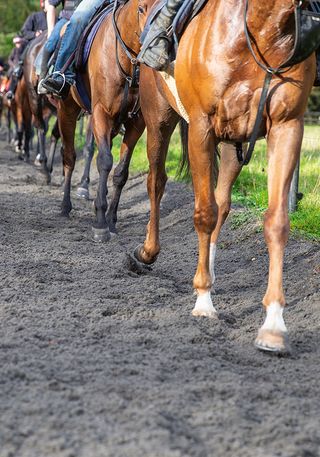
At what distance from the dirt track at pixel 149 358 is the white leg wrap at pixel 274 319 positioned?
158 mm

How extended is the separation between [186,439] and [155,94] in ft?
12.7

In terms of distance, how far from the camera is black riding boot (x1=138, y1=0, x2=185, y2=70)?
19.1ft

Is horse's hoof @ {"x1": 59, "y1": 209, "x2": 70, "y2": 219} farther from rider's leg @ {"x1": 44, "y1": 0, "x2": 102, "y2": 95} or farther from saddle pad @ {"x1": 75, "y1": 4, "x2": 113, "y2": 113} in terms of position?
rider's leg @ {"x1": 44, "y1": 0, "x2": 102, "y2": 95}

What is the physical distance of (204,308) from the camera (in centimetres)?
555

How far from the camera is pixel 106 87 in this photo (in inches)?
341

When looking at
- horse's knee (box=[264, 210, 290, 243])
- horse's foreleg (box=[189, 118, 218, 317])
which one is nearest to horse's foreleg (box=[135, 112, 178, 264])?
horse's foreleg (box=[189, 118, 218, 317])

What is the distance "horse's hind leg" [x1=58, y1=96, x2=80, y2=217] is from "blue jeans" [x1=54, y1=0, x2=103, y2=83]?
3.40 feet

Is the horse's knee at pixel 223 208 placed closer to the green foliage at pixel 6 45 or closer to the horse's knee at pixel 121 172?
the horse's knee at pixel 121 172

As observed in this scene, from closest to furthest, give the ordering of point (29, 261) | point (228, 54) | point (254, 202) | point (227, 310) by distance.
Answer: point (228, 54), point (227, 310), point (29, 261), point (254, 202)

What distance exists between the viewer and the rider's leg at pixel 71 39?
9352 mm

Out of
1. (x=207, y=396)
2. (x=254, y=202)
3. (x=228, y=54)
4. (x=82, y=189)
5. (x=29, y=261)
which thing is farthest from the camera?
(x=82, y=189)

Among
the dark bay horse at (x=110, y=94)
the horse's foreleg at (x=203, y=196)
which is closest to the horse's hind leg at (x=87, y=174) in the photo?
the dark bay horse at (x=110, y=94)

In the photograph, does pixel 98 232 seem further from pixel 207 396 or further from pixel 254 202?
pixel 207 396

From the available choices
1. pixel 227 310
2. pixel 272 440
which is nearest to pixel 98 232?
pixel 227 310
